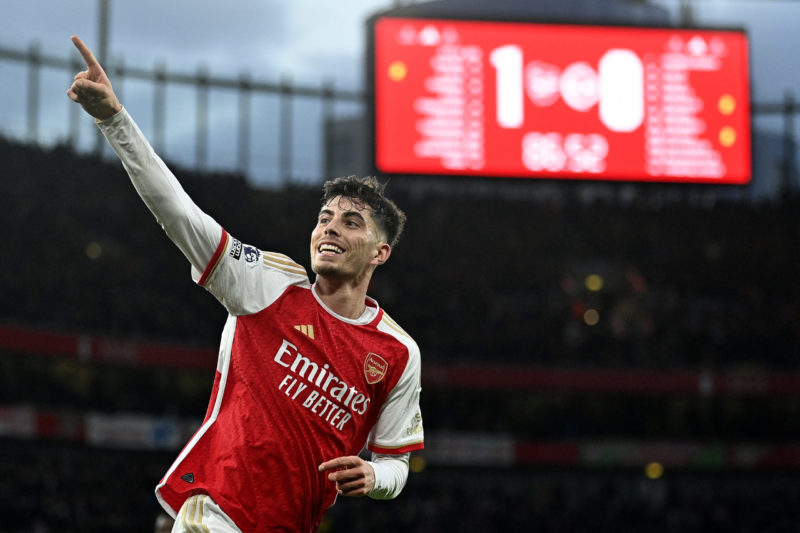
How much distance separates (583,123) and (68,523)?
12.6m

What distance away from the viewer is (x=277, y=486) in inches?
171

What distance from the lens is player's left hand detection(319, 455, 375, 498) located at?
418cm

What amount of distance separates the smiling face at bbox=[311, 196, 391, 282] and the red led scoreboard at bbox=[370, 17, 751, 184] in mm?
13114

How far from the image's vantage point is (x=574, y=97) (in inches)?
723

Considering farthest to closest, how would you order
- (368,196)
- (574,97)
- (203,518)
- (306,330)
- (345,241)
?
1. (574,97)
2. (368,196)
3. (345,241)
4. (306,330)
5. (203,518)

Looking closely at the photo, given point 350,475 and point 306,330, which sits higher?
point 306,330

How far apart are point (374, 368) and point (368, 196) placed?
78cm

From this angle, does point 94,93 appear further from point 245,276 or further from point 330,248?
point 330,248

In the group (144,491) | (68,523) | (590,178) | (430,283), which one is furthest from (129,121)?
(430,283)

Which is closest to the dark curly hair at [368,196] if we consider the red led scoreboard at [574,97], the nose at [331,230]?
the nose at [331,230]

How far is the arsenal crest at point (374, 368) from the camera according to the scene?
4.62 metres

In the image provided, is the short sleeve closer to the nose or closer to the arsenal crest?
the nose

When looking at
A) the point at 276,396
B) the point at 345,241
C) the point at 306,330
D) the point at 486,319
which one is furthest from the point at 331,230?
the point at 486,319

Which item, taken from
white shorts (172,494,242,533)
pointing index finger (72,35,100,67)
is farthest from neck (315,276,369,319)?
pointing index finger (72,35,100,67)
